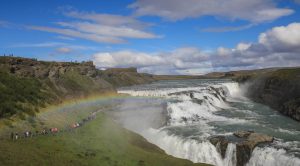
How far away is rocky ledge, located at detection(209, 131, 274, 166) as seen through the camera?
3678 centimetres

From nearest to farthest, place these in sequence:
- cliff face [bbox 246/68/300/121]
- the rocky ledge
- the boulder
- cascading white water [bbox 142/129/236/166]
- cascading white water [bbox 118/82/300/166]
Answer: cascading white water [bbox 118/82/300/166], the rocky ledge, cascading white water [bbox 142/129/236/166], the boulder, cliff face [bbox 246/68/300/121]

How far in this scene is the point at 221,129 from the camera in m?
48.9

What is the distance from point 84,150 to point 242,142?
18134mm

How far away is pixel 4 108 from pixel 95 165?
13727mm

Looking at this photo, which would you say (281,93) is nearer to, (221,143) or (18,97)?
(221,143)

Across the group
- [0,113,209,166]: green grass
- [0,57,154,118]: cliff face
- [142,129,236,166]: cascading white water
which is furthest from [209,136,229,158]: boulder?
[0,57,154,118]: cliff face

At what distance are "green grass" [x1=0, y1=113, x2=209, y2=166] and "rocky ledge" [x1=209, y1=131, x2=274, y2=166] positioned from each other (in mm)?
6856

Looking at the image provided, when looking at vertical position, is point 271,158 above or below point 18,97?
below

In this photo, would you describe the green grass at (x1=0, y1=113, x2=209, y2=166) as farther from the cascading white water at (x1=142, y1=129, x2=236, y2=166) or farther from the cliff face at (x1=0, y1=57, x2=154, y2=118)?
the cliff face at (x1=0, y1=57, x2=154, y2=118)

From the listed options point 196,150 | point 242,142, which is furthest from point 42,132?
point 242,142

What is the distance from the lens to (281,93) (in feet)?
265

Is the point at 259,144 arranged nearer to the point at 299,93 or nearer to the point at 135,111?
the point at 135,111

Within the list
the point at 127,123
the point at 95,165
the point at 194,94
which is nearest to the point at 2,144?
the point at 95,165

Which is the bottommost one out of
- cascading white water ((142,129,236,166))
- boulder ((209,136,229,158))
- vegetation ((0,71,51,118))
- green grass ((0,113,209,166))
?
cascading white water ((142,129,236,166))
